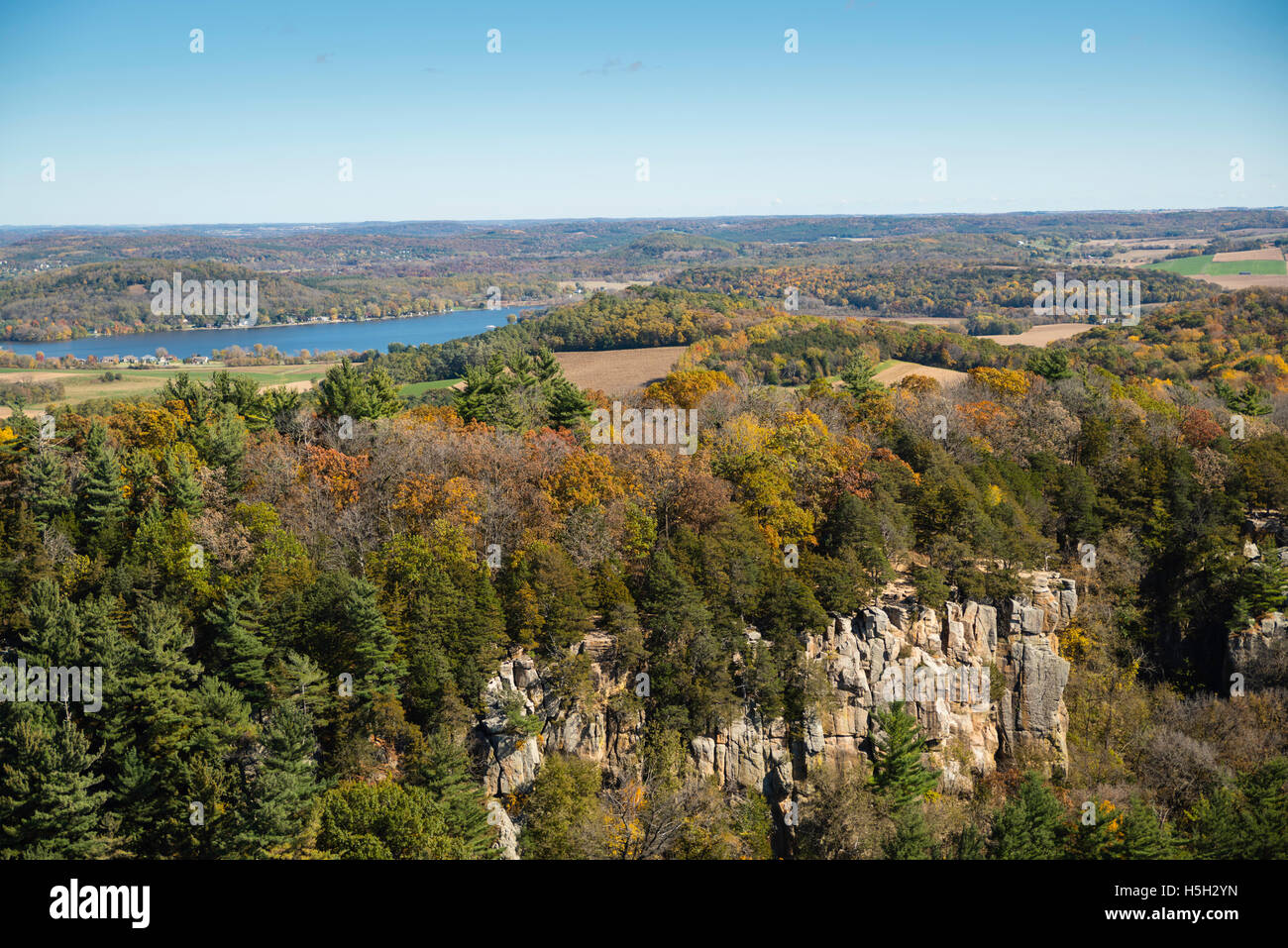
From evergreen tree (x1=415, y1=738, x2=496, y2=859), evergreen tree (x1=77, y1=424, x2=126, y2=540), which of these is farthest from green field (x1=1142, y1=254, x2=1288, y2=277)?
evergreen tree (x1=77, y1=424, x2=126, y2=540)

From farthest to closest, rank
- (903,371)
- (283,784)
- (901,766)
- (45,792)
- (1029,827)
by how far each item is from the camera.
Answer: (903,371), (901,766), (1029,827), (283,784), (45,792)

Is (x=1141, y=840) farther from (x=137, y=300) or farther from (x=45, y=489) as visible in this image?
(x=137, y=300)

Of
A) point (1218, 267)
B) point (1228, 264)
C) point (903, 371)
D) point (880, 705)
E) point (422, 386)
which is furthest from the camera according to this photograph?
point (1228, 264)

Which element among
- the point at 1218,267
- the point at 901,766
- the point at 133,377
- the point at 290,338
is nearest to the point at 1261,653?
the point at 901,766

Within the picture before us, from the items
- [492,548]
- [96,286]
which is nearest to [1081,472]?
[492,548]

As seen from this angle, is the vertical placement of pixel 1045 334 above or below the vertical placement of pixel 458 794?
above

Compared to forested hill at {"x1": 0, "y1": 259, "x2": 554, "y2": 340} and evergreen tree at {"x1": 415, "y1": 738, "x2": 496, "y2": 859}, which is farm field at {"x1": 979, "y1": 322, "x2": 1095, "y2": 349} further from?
forested hill at {"x1": 0, "y1": 259, "x2": 554, "y2": 340}
